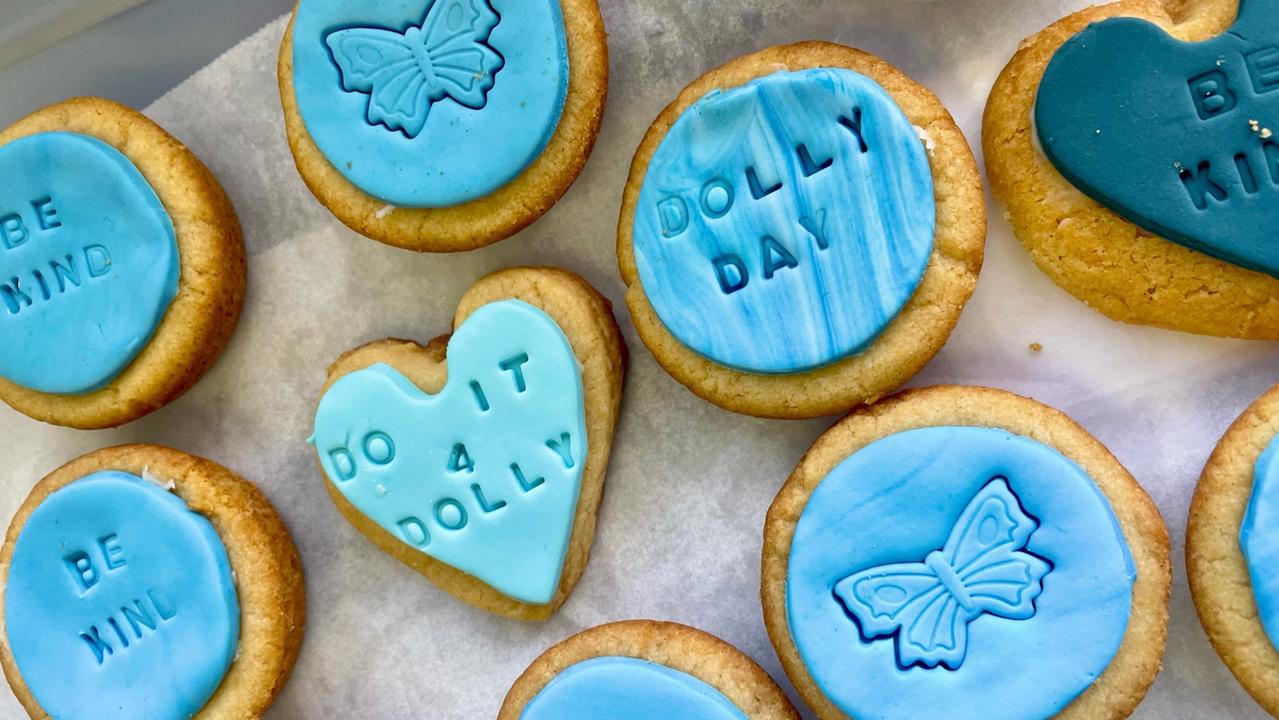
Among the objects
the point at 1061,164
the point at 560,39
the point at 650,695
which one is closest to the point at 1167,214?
the point at 1061,164

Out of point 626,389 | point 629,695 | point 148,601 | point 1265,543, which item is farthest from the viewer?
point 626,389

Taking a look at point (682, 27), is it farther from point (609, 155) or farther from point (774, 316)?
point (774, 316)

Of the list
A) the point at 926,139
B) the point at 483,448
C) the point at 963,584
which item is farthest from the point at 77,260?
the point at 963,584

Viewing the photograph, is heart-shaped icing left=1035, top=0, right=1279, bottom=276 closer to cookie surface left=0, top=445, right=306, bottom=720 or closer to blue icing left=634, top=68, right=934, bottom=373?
blue icing left=634, top=68, right=934, bottom=373

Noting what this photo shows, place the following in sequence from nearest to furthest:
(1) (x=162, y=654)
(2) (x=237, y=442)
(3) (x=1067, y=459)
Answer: (3) (x=1067, y=459) → (1) (x=162, y=654) → (2) (x=237, y=442)

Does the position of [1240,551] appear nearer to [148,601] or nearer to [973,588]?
[973,588]

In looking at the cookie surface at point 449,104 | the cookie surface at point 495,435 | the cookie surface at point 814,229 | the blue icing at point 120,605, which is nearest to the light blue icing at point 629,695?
the cookie surface at point 495,435

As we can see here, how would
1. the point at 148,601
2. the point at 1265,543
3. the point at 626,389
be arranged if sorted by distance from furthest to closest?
the point at 626,389 → the point at 148,601 → the point at 1265,543

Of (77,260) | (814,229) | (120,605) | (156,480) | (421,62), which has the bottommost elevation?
(120,605)
